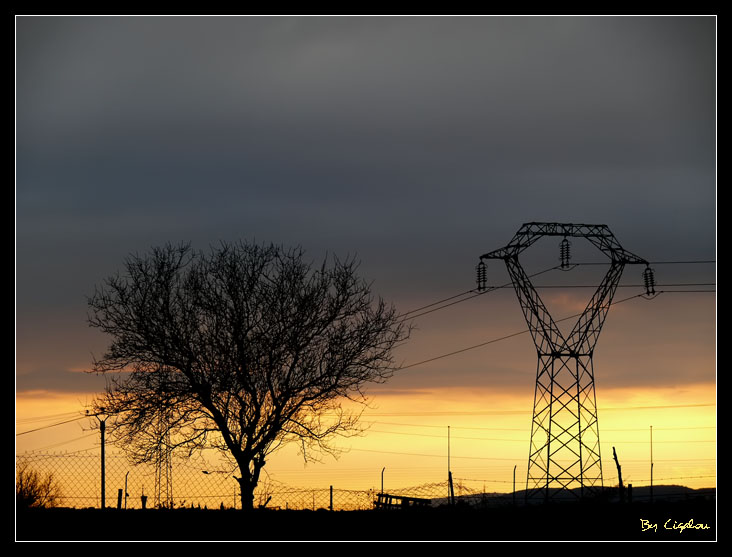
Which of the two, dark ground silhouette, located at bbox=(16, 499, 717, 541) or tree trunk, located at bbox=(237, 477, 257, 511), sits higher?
dark ground silhouette, located at bbox=(16, 499, 717, 541)

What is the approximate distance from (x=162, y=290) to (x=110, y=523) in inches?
612

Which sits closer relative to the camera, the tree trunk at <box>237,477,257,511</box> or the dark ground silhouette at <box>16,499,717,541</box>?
the dark ground silhouette at <box>16,499,717,541</box>

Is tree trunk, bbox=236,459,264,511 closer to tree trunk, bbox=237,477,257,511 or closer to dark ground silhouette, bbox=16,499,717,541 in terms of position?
tree trunk, bbox=237,477,257,511

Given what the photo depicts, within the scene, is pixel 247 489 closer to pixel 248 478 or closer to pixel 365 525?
pixel 248 478

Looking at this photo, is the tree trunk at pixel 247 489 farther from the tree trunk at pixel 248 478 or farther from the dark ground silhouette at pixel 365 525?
the dark ground silhouette at pixel 365 525

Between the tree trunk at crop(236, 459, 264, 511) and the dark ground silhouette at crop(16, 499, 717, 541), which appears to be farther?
the tree trunk at crop(236, 459, 264, 511)

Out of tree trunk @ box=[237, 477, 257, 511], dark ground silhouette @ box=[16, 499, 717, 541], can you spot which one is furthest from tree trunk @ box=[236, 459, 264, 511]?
dark ground silhouette @ box=[16, 499, 717, 541]

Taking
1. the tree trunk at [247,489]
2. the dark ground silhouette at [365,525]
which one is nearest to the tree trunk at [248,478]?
the tree trunk at [247,489]

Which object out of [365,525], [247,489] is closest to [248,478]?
[247,489]

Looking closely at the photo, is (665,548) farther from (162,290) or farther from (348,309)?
(162,290)

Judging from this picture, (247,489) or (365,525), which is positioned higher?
(365,525)

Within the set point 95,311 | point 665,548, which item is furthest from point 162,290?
point 665,548
